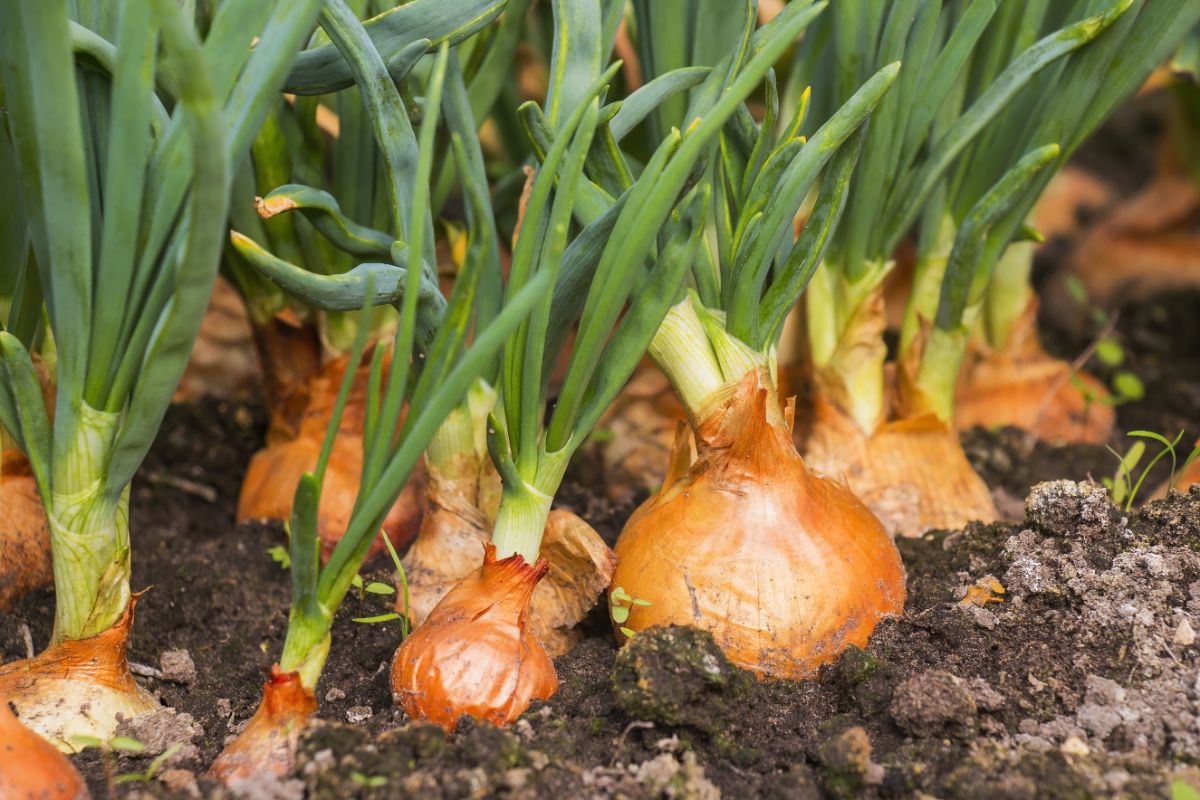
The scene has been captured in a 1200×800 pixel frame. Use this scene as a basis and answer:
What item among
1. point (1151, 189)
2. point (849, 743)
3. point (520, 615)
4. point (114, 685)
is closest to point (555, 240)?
point (520, 615)

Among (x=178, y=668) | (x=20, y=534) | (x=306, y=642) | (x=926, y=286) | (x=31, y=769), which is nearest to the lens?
(x=31, y=769)

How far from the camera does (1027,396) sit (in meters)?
1.78

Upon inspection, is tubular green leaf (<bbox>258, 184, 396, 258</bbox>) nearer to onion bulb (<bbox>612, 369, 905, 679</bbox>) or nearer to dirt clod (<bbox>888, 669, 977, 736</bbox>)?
onion bulb (<bbox>612, 369, 905, 679</bbox>)

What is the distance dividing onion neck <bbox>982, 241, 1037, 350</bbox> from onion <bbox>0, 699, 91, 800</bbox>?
146 centimetres

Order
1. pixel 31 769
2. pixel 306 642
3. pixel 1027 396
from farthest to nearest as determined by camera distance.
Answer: pixel 1027 396 < pixel 306 642 < pixel 31 769

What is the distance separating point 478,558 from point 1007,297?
104 centimetres

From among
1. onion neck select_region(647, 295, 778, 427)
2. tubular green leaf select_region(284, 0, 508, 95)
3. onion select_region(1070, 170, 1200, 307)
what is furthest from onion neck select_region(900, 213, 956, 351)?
onion select_region(1070, 170, 1200, 307)

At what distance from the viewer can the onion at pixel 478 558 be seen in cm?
117

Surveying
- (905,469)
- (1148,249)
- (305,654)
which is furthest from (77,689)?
(1148,249)

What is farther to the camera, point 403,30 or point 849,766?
point 403,30

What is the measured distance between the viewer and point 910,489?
143cm

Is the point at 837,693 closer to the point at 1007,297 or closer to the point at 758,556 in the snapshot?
the point at 758,556

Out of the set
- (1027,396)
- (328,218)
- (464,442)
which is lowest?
(1027,396)

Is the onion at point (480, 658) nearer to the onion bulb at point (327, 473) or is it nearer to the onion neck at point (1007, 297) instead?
the onion bulb at point (327, 473)
